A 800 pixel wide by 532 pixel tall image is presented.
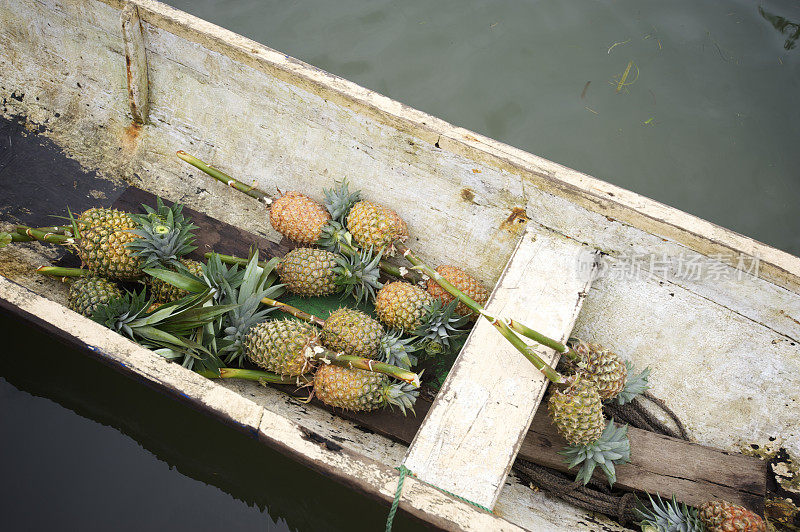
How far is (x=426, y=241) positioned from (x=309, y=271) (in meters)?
0.72

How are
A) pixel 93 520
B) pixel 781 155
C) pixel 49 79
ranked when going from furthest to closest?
pixel 781 155
pixel 49 79
pixel 93 520

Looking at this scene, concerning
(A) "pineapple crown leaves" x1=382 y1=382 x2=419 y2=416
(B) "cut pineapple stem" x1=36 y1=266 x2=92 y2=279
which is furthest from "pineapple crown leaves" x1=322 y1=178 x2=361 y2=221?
(B) "cut pineapple stem" x1=36 y1=266 x2=92 y2=279

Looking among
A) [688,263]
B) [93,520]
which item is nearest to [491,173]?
[688,263]

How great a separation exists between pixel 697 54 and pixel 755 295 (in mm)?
3310

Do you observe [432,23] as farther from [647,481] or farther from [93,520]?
[93,520]

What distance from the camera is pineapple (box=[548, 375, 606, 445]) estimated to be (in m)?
2.25

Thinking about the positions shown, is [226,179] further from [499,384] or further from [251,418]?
[499,384]

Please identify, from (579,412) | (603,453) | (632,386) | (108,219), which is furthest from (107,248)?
(632,386)

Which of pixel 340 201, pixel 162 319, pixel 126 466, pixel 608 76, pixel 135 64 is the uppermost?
pixel 608 76

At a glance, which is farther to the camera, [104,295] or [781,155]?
[781,155]

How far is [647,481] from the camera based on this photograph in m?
2.48

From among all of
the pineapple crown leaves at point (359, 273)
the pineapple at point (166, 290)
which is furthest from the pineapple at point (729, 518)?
the pineapple at point (166, 290)

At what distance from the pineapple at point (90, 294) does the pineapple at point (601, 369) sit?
220 centimetres

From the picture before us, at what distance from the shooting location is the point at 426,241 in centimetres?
317
